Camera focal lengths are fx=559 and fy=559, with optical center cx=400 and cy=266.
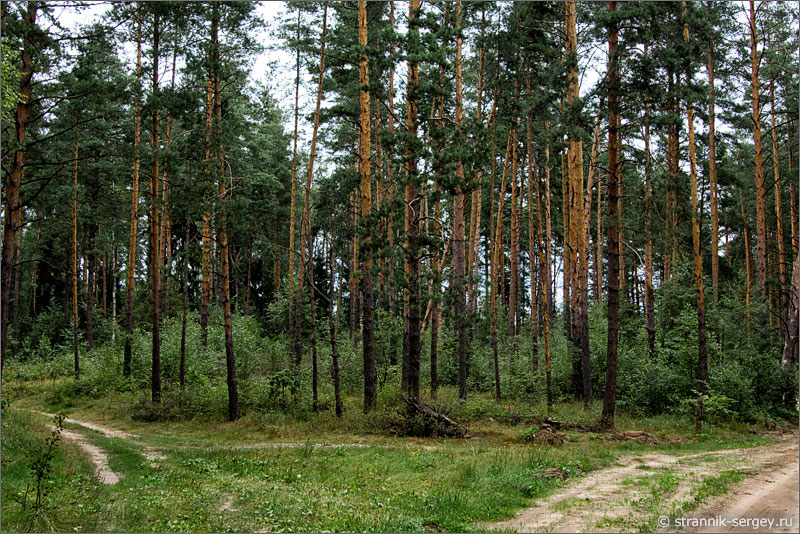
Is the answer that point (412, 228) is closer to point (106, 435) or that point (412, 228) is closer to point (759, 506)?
point (759, 506)

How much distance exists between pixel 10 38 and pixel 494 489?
44.7ft

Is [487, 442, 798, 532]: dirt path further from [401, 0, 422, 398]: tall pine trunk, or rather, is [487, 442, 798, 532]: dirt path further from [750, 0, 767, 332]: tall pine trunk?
[750, 0, 767, 332]: tall pine trunk

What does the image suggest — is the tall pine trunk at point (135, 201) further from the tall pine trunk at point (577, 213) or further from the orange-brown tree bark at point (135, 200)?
the tall pine trunk at point (577, 213)

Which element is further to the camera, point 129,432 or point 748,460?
point 129,432

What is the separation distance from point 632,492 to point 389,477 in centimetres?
385

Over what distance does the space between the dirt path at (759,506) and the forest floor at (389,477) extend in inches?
1.9

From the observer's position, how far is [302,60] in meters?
21.1

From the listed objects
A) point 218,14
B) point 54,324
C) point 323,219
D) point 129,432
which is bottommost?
point 129,432

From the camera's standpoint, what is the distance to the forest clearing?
8.28 meters

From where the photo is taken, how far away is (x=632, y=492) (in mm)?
8219

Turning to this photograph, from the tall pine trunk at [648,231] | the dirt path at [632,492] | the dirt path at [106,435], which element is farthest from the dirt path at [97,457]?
the tall pine trunk at [648,231]

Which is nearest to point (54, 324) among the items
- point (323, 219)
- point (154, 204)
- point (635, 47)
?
point (323, 219)

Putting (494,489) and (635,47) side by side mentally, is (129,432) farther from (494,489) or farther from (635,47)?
(635,47)

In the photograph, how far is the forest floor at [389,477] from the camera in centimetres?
712
